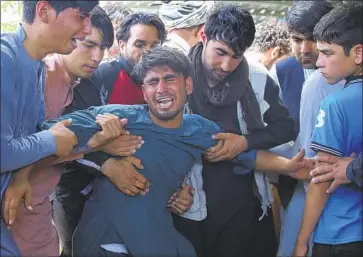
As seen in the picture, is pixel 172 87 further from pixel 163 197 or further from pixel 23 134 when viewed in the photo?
pixel 23 134

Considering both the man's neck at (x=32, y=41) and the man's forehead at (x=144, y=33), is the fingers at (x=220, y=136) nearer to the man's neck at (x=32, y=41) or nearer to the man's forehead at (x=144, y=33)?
the man's forehead at (x=144, y=33)

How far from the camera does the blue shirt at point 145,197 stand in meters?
2.33

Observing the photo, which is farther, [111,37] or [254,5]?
[254,5]

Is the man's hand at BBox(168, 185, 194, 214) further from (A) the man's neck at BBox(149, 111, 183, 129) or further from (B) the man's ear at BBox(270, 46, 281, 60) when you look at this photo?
(B) the man's ear at BBox(270, 46, 281, 60)

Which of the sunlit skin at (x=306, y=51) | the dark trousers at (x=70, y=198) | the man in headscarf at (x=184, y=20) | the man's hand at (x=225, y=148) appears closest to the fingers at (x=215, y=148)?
the man's hand at (x=225, y=148)

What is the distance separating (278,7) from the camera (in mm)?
6672

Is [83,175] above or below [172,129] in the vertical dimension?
below

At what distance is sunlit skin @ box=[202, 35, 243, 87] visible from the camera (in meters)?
2.62

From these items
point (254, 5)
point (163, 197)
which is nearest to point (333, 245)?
point (163, 197)

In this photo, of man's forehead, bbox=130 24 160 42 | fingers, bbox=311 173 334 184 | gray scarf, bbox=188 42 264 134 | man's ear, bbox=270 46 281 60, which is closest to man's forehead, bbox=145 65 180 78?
gray scarf, bbox=188 42 264 134

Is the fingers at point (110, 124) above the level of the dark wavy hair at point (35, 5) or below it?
below

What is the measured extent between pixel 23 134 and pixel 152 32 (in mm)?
1109

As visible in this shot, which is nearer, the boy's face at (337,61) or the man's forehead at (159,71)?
the boy's face at (337,61)

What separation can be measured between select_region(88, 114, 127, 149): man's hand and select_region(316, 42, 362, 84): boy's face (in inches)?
34.0
